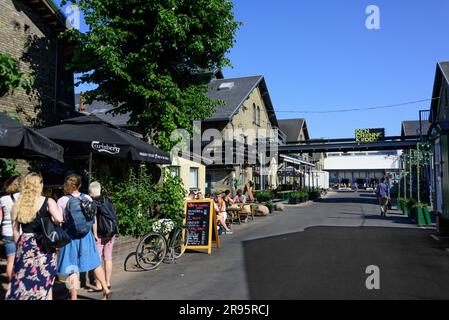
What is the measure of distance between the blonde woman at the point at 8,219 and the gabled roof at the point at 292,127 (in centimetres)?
4842

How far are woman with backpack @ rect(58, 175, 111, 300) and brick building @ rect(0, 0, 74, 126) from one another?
23.2 feet

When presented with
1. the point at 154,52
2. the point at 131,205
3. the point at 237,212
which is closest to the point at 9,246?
the point at 131,205

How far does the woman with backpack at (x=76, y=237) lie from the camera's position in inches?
219

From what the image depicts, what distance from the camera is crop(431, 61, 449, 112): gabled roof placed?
28.0 meters

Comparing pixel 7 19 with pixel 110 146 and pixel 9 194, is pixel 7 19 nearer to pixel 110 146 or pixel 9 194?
pixel 110 146

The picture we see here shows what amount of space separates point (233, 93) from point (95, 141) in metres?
24.3

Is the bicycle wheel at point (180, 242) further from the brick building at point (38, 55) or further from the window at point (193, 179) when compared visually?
the window at point (193, 179)

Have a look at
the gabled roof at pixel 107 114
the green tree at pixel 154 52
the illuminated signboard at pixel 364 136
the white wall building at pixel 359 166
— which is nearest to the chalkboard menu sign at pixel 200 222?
the green tree at pixel 154 52

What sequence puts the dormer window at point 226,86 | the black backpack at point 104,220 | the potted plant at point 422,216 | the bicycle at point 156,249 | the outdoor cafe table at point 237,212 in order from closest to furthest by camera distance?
the black backpack at point 104,220 → the bicycle at point 156,249 → the potted plant at point 422,216 → the outdoor cafe table at point 237,212 → the dormer window at point 226,86

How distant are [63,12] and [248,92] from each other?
1911 cm

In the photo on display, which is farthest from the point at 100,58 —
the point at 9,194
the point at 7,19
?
the point at 9,194

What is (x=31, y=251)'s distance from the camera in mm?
4789

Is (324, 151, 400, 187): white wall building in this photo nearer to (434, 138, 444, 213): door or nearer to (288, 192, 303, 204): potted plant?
(288, 192, 303, 204): potted plant

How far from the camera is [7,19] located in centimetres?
1175
